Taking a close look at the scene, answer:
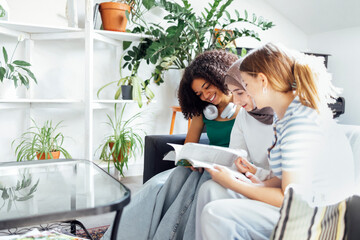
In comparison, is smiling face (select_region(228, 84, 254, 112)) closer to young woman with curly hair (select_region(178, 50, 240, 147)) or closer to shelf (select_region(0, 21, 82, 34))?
young woman with curly hair (select_region(178, 50, 240, 147))

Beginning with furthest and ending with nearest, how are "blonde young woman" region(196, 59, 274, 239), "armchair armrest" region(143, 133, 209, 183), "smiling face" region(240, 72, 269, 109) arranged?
"armchair armrest" region(143, 133, 209, 183) → "blonde young woman" region(196, 59, 274, 239) → "smiling face" region(240, 72, 269, 109)

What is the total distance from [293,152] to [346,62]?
3.27 meters

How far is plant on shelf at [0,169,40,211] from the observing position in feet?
3.23

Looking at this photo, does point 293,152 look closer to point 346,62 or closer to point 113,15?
point 113,15

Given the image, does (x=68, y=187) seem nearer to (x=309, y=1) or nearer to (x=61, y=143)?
(x=61, y=143)

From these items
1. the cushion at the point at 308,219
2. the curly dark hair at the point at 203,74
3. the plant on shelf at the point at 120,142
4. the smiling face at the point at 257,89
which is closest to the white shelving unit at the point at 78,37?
the plant on shelf at the point at 120,142

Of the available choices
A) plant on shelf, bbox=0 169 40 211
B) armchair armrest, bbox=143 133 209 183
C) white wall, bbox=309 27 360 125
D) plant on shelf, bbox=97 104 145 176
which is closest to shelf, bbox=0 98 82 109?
plant on shelf, bbox=97 104 145 176

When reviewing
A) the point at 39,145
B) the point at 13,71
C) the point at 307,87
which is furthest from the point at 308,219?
the point at 13,71

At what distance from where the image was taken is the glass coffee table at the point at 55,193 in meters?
0.80

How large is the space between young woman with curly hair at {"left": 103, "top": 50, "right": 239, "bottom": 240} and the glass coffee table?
27cm

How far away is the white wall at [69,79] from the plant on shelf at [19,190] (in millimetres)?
1547

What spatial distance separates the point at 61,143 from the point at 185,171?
154 cm

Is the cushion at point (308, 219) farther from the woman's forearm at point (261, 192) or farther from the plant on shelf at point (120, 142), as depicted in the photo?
the plant on shelf at point (120, 142)

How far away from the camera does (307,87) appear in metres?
1.01
